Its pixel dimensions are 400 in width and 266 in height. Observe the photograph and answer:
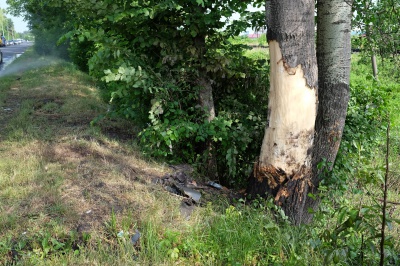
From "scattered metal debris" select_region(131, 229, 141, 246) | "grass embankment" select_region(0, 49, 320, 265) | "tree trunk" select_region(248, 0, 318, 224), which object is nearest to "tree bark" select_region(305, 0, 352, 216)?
"tree trunk" select_region(248, 0, 318, 224)

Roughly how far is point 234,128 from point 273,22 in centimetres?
168

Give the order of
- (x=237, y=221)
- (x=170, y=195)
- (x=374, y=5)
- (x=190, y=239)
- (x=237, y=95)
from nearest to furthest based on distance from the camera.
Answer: (x=190, y=239) → (x=237, y=221) → (x=170, y=195) → (x=374, y=5) → (x=237, y=95)

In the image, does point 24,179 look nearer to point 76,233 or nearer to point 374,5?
point 76,233

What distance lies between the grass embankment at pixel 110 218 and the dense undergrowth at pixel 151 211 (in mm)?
10

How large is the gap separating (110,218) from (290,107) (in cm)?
207

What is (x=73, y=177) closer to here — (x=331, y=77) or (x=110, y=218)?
(x=110, y=218)

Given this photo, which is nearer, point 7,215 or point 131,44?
point 7,215

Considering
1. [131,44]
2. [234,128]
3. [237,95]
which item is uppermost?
[131,44]

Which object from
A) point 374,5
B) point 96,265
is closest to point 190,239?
point 96,265

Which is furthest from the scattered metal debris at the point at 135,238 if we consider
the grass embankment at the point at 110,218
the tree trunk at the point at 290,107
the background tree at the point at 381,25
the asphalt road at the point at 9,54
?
the asphalt road at the point at 9,54

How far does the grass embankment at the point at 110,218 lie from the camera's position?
3.02m

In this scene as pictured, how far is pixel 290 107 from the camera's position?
12.4ft

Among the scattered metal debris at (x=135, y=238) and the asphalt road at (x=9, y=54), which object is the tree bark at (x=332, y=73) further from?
the asphalt road at (x=9, y=54)

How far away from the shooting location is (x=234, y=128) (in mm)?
5055
